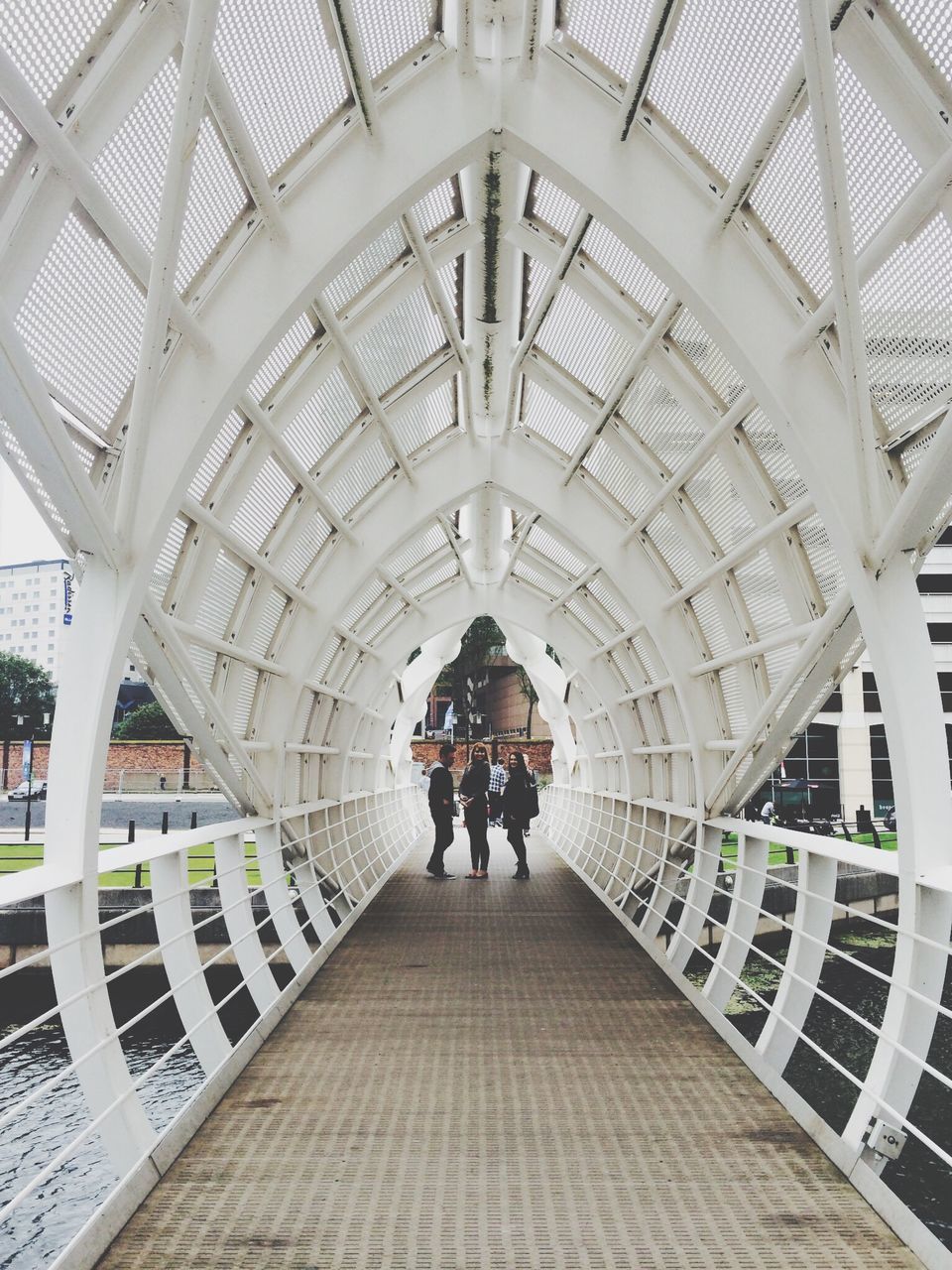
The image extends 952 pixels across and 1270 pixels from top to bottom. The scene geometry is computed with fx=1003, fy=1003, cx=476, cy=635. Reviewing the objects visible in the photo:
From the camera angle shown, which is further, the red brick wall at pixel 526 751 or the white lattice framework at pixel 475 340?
the red brick wall at pixel 526 751

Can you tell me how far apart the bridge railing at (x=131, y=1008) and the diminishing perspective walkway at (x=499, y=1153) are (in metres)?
0.30

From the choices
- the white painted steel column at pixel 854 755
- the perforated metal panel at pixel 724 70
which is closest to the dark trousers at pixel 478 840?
the perforated metal panel at pixel 724 70

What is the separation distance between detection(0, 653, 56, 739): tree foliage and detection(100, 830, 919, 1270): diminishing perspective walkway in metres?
65.8

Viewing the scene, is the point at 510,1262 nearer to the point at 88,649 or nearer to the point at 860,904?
the point at 88,649

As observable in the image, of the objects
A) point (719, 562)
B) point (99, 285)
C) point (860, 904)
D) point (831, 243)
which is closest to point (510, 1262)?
point (831, 243)

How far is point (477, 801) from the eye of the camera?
1395 cm

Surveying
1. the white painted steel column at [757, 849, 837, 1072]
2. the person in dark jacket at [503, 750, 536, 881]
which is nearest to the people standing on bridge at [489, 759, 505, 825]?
the person in dark jacket at [503, 750, 536, 881]

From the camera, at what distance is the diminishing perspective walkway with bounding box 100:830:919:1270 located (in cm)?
351

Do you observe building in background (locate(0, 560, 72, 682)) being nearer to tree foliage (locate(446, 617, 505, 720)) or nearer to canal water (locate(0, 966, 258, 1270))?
tree foliage (locate(446, 617, 505, 720))

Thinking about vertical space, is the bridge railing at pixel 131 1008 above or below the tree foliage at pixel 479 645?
below

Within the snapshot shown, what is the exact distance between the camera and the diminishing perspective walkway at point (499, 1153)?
351 centimetres

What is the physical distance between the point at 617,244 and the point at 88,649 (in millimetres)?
4673

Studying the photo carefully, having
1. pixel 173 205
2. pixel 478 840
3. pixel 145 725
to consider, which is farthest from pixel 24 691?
pixel 173 205

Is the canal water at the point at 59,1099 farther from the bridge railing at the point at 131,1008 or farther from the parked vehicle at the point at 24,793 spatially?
the parked vehicle at the point at 24,793
